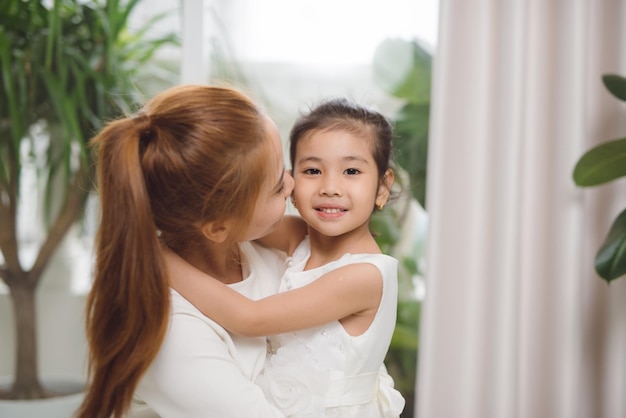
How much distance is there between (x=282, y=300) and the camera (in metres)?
1.03

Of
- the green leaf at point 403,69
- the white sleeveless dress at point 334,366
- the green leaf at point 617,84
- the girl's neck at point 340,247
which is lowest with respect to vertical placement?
the white sleeveless dress at point 334,366

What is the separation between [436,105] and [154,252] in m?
1.79

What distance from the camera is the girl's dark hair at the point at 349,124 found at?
1148 mm

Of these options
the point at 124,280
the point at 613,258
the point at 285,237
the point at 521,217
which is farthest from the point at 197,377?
the point at 521,217

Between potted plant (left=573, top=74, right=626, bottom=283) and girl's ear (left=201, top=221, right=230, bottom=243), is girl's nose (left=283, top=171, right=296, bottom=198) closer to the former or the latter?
girl's ear (left=201, top=221, right=230, bottom=243)

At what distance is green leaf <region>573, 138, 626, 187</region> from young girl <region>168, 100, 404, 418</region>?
1216 millimetres

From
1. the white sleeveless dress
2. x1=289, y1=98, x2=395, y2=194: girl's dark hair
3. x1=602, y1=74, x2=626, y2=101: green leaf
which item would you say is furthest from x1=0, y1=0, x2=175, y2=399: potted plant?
x1=602, y1=74, x2=626, y2=101: green leaf

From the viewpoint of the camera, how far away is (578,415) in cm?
252

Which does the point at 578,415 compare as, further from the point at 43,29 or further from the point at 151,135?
the point at 43,29

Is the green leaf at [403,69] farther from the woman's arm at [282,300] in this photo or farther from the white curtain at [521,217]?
the woman's arm at [282,300]

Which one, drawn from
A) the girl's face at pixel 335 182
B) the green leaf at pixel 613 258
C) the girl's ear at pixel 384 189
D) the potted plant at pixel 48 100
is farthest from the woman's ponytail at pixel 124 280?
the green leaf at pixel 613 258

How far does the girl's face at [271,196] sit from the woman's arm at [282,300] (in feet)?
0.35

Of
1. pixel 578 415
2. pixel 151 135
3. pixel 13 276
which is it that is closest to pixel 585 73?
pixel 578 415

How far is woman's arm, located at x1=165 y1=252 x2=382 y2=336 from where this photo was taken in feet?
3.29
